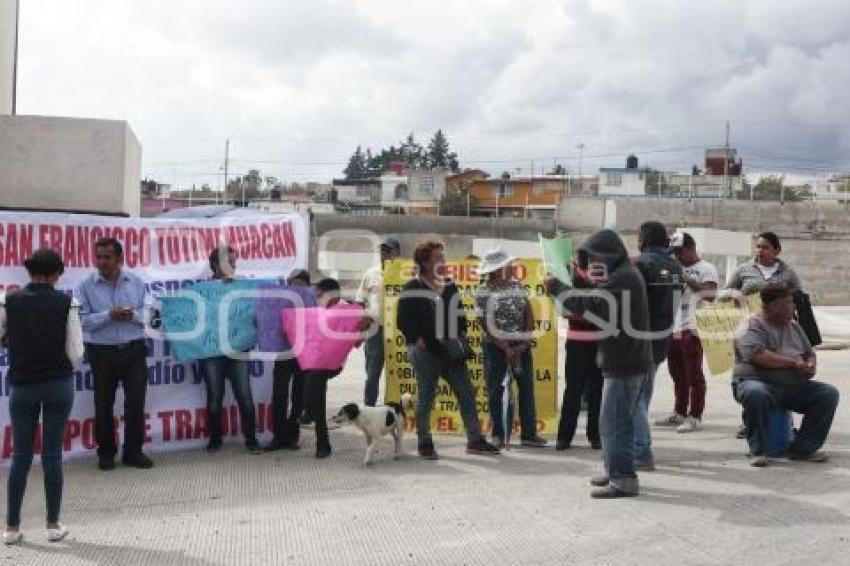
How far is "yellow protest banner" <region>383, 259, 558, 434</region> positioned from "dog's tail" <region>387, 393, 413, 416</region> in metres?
0.25

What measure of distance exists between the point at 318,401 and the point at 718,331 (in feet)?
13.5

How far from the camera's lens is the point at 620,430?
6562 mm

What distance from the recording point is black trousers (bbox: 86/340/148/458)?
748 cm

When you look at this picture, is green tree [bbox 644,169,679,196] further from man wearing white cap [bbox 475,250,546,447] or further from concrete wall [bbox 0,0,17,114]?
man wearing white cap [bbox 475,250,546,447]

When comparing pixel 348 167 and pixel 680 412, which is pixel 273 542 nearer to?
pixel 680 412

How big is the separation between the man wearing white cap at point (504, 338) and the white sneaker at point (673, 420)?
5.50ft

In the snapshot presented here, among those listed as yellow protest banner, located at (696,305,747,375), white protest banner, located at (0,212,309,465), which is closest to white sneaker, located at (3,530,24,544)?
white protest banner, located at (0,212,309,465)

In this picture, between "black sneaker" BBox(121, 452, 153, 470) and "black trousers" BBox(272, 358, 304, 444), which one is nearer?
"black sneaker" BBox(121, 452, 153, 470)

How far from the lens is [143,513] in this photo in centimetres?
621

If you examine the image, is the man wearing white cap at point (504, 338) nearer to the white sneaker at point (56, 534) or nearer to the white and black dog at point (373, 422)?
the white and black dog at point (373, 422)

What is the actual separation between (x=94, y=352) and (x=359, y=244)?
26.4 m

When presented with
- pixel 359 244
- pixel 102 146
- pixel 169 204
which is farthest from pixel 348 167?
pixel 102 146

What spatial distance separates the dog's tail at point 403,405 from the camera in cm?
796

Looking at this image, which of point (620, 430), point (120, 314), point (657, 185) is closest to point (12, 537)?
point (120, 314)
